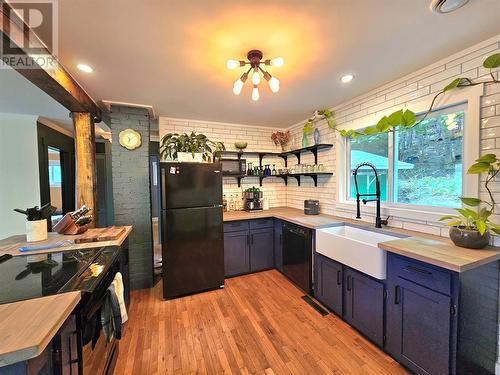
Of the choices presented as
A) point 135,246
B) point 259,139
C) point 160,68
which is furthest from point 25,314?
point 259,139

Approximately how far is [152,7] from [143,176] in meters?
2.02

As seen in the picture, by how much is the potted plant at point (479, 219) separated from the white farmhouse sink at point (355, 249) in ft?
1.62

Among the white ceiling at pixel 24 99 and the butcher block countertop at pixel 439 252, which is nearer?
the butcher block countertop at pixel 439 252

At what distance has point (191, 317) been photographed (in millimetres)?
2203

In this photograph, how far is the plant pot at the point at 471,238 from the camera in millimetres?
1458

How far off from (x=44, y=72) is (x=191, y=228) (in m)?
1.85

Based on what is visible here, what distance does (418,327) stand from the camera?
1.46m

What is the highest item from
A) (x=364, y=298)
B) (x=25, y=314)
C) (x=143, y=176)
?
(x=143, y=176)

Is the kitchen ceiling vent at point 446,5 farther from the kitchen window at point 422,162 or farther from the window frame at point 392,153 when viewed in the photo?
the kitchen window at point 422,162

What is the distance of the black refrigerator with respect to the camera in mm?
2461

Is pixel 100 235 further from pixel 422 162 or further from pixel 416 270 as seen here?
pixel 422 162

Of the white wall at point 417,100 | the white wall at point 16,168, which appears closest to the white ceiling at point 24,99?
the white wall at point 16,168

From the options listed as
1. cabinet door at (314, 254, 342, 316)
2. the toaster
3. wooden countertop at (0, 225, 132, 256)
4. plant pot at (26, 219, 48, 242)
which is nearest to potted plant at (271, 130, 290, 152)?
the toaster

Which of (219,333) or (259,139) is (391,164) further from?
(219,333)
